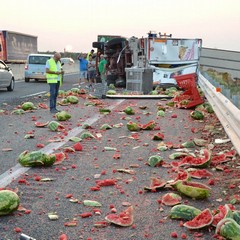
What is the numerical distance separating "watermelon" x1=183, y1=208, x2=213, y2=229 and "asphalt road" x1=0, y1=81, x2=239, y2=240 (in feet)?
0.21

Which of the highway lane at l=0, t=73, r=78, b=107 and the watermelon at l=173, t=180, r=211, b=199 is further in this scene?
the highway lane at l=0, t=73, r=78, b=107

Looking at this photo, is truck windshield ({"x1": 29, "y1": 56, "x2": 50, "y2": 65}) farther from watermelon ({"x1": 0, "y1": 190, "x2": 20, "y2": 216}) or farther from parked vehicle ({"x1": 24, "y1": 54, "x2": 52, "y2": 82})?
watermelon ({"x1": 0, "y1": 190, "x2": 20, "y2": 216})

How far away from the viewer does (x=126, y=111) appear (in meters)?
14.4

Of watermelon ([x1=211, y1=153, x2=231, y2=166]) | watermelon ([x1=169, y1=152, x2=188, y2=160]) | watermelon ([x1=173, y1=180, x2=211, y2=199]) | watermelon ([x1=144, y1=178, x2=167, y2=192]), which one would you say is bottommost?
watermelon ([x1=169, y1=152, x2=188, y2=160])

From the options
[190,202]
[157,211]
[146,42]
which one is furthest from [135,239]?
[146,42]

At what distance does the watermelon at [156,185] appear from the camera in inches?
239

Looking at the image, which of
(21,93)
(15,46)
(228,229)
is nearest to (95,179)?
(228,229)

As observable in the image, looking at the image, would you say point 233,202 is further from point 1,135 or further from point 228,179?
point 1,135

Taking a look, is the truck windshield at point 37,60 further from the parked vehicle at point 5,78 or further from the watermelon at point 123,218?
the watermelon at point 123,218

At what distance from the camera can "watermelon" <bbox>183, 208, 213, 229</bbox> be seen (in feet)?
15.4

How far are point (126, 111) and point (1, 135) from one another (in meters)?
4.66

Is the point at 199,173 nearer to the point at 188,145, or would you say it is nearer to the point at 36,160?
the point at 188,145

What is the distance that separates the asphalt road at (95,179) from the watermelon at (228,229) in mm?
190

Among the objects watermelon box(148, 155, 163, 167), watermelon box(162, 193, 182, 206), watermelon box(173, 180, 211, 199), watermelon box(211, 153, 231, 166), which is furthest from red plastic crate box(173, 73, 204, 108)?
watermelon box(162, 193, 182, 206)
